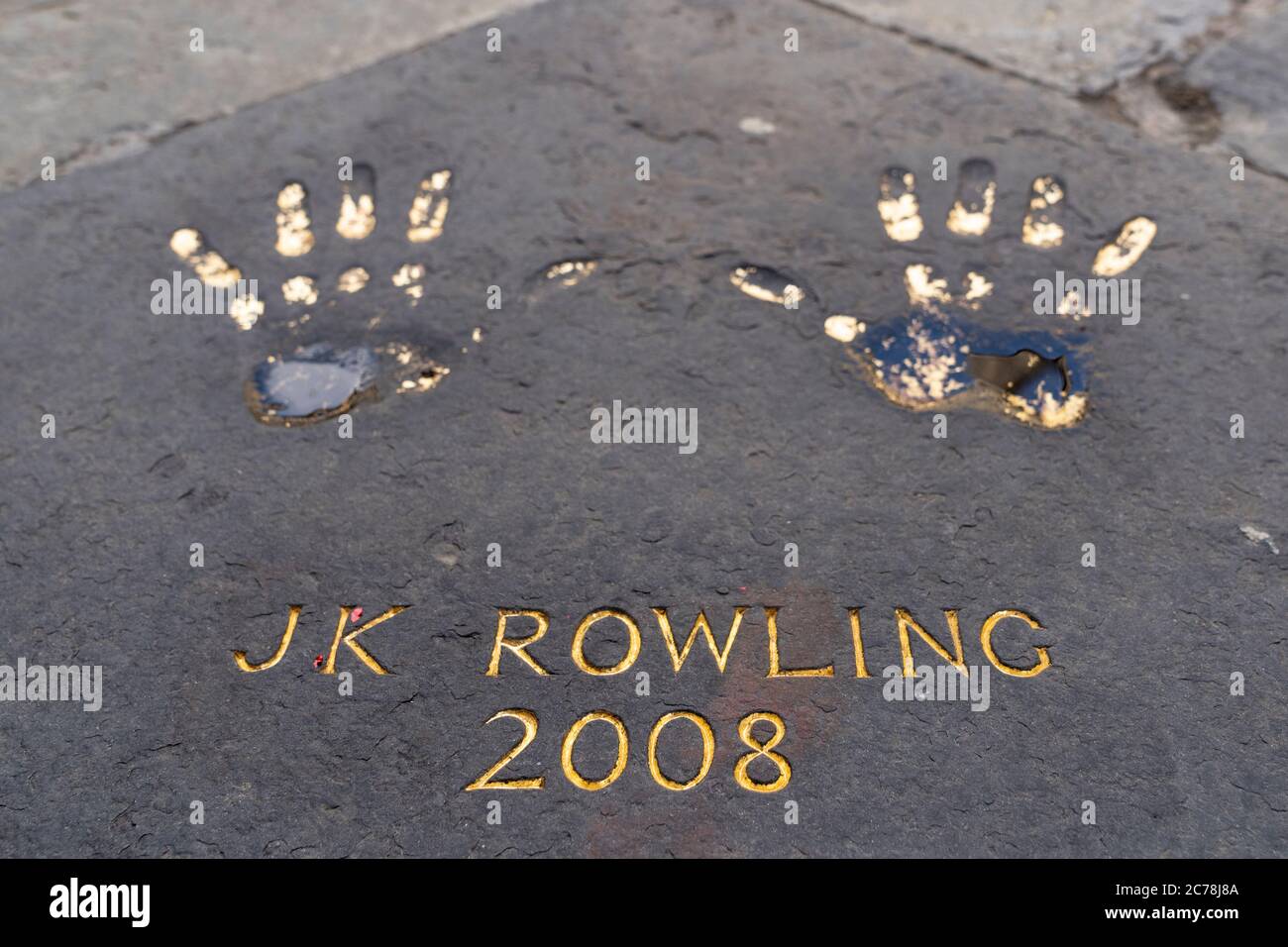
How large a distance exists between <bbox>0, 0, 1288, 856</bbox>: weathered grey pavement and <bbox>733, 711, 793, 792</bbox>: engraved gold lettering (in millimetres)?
21

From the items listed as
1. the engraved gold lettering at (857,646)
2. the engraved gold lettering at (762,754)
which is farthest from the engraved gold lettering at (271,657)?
the engraved gold lettering at (857,646)

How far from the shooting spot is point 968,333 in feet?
7.97

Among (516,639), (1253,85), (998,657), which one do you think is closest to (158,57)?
(516,639)

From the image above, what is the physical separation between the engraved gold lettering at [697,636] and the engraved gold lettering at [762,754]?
0.35ft

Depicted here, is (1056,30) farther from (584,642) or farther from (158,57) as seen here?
(158,57)

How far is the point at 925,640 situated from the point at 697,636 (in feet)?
1.23

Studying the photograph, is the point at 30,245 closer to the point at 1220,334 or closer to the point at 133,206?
the point at 133,206

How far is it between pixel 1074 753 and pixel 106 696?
1540mm

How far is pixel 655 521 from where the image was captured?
2125 mm

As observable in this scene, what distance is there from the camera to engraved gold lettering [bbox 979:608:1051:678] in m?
1.88

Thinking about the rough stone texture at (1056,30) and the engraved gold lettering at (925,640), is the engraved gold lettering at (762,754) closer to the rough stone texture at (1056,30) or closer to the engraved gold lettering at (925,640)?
the engraved gold lettering at (925,640)

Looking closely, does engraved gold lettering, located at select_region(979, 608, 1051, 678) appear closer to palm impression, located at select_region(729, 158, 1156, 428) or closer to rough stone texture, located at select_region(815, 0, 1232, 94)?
A: palm impression, located at select_region(729, 158, 1156, 428)

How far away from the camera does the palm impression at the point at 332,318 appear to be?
2383mm

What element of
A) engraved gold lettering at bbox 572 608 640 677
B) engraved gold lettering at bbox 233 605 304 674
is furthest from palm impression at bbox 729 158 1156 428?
engraved gold lettering at bbox 233 605 304 674
